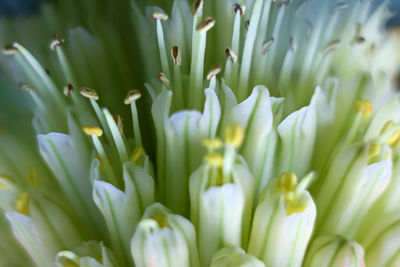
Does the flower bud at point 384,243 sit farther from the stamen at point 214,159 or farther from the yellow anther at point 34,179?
the yellow anther at point 34,179

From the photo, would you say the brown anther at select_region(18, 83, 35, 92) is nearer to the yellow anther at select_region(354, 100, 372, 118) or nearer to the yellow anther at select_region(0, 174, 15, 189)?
the yellow anther at select_region(0, 174, 15, 189)

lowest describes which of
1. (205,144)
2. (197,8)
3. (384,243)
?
(384,243)

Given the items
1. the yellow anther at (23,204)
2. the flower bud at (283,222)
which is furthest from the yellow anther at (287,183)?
the yellow anther at (23,204)

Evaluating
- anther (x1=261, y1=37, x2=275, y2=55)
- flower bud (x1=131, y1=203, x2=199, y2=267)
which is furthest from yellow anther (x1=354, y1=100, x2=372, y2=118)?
flower bud (x1=131, y1=203, x2=199, y2=267)

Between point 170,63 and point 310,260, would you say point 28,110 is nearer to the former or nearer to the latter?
point 170,63

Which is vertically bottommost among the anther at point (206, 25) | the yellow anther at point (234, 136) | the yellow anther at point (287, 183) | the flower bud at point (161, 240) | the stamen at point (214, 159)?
the flower bud at point (161, 240)

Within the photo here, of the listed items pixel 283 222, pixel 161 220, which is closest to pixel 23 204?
pixel 161 220

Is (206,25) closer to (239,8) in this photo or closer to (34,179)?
(239,8)
